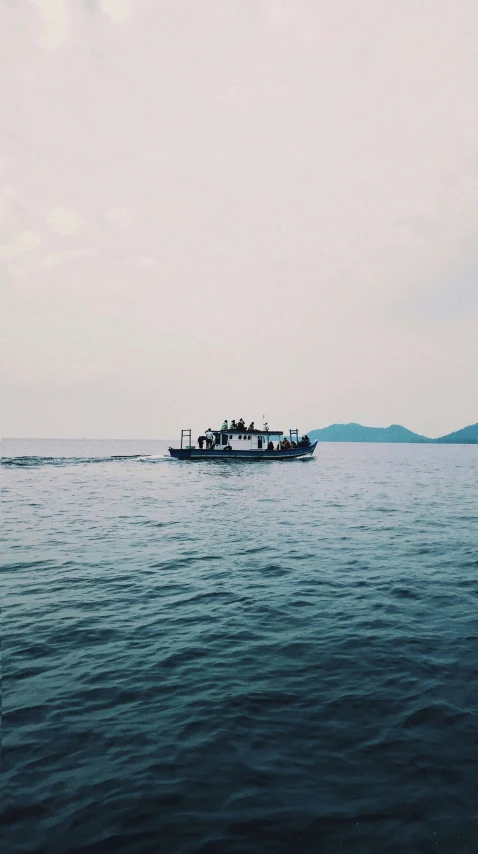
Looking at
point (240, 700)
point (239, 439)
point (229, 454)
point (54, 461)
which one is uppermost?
point (239, 439)

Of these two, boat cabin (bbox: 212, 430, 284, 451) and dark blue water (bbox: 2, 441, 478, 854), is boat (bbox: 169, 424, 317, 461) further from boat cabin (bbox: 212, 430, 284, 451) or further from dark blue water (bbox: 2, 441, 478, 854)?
dark blue water (bbox: 2, 441, 478, 854)

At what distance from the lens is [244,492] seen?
33875 millimetres

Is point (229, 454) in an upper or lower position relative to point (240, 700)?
upper

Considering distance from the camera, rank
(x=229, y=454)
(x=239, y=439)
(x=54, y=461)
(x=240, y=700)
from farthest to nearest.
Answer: (x=54, y=461), (x=239, y=439), (x=229, y=454), (x=240, y=700)

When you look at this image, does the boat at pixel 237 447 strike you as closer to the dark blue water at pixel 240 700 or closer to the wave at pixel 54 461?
the wave at pixel 54 461

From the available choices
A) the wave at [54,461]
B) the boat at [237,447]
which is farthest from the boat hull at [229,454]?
the wave at [54,461]

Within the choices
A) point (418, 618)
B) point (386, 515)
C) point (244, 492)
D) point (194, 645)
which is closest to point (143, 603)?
point (194, 645)

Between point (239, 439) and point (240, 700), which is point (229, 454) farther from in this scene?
point (240, 700)

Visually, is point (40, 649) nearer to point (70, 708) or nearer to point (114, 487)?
point (70, 708)

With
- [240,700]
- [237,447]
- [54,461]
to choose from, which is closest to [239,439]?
[237,447]

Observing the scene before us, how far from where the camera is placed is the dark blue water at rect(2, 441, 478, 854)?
4832 mm

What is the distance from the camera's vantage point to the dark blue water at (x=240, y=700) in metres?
4.83

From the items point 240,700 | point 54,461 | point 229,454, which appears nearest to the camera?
point 240,700

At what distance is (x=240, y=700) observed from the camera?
23.3 feet
